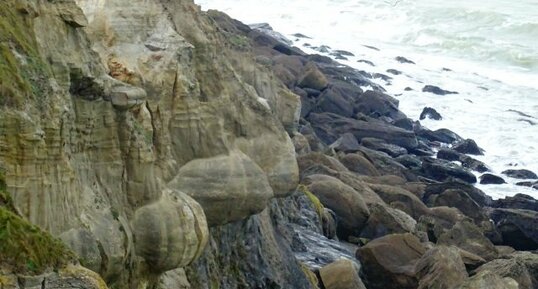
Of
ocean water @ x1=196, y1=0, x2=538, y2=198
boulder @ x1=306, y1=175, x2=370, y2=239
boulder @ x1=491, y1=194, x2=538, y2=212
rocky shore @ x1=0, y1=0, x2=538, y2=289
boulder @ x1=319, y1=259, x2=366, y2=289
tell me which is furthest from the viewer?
ocean water @ x1=196, y1=0, x2=538, y2=198

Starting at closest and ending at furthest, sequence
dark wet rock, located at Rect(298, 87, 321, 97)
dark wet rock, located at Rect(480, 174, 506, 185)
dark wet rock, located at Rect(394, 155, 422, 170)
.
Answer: dark wet rock, located at Rect(480, 174, 506, 185)
dark wet rock, located at Rect(394, 155, 422, 170)
dark wet rock, located at Rect(298, 87, 321, 97)

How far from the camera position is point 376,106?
47656 mm

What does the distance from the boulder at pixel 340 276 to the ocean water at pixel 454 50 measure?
19.3 m

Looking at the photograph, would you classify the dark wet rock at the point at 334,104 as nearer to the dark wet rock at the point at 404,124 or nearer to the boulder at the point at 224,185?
the dark wet rock at the point at 404,124

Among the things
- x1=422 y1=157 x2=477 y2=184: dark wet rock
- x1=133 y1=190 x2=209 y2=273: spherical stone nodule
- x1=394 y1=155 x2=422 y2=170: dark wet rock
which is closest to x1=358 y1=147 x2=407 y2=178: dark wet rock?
x1=394 y1=155 x2=422 y2=170: dark wet rock

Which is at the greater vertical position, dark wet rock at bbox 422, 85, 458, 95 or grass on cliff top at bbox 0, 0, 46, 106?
grass on cliff top at bbox 0, 0, 46, 106

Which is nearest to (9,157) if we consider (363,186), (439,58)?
(363,186)

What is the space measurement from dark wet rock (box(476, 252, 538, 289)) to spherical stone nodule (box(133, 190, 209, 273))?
11.5 metres

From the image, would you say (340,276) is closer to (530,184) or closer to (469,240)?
(469,240)

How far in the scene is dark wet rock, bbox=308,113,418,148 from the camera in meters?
42.1

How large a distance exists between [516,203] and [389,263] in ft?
47.3

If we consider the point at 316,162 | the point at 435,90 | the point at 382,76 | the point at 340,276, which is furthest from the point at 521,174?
the point at 340,276

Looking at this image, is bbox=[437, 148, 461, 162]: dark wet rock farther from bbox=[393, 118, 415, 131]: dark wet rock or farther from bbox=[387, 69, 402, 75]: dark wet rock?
bbox=[387, 69, 402, 75]: dark wet rock

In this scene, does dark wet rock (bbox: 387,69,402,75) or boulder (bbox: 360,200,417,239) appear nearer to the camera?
boulder (bbox: 360,200,417,239)
